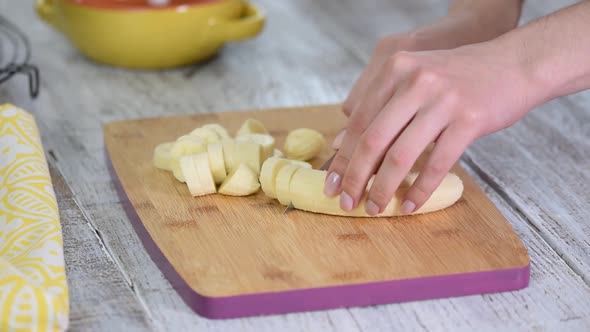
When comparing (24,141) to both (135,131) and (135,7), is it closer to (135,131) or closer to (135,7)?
(135,131)

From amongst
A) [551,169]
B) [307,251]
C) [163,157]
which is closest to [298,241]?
[307,251]

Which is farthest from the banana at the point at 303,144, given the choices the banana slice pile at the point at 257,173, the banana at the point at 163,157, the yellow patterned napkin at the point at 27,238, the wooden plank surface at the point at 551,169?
the yellow patterned napkin at the point at 27,238

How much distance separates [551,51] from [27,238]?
0.82m

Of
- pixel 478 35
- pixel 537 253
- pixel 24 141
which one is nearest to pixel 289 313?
pixel 537 253

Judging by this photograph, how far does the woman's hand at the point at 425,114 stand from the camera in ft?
3.82

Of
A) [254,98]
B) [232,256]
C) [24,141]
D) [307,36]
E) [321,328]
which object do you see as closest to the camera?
[321,328]

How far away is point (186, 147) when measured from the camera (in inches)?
54.7

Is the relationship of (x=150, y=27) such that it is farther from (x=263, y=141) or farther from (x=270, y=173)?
(x=270, y=173)

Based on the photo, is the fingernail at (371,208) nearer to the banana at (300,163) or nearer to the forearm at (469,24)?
the banana at (300,163)

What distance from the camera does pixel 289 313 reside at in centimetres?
110

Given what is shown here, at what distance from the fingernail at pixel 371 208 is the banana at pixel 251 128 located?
14.4 inches

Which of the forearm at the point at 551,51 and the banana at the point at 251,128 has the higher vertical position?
the forearm at the point at 551,51

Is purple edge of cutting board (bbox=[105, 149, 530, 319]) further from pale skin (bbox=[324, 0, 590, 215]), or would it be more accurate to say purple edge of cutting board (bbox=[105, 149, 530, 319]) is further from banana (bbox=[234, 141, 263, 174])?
banana (bbox=[234, 141, 263, 174])

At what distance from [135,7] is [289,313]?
1100 mm
